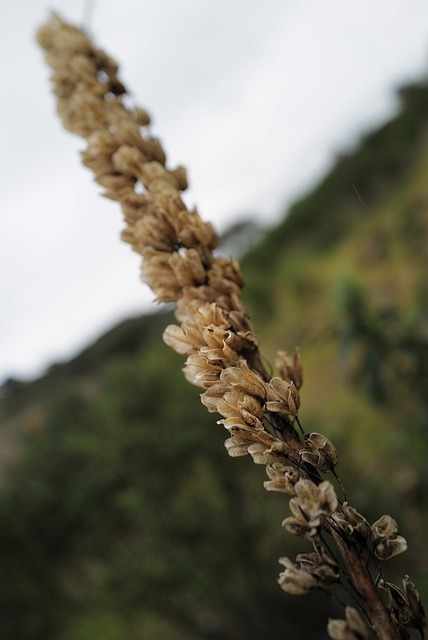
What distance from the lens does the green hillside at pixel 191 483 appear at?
12.1 ft

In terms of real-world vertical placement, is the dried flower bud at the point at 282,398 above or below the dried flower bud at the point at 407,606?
above

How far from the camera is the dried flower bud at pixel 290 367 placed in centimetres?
57

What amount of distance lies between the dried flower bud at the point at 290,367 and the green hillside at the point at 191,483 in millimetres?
2249

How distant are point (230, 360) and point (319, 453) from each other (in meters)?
0.15

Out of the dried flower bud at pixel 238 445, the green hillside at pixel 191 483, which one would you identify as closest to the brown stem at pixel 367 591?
→ the dried flower bud at pixel 238 445

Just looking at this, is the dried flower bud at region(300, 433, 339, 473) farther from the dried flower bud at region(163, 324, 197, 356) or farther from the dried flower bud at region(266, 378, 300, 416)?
the dried flower bud at region(163, 324, 197, 356)

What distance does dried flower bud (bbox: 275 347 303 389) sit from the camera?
571 mm

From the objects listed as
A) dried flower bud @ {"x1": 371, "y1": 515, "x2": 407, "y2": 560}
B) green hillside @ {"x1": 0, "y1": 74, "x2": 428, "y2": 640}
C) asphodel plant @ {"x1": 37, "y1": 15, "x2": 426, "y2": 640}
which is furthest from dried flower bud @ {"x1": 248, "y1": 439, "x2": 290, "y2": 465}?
green hillside @ {"x1": 0, "y1": 74, "x2": 428, "y2": 640}

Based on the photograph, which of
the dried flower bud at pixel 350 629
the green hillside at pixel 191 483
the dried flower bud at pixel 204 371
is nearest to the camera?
the dried flower bud at pixel 350 629

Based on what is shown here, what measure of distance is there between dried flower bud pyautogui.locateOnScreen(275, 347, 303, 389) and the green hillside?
7.38ft

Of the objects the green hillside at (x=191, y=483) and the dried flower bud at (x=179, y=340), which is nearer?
the dried flower bud at (x=179, y=340)

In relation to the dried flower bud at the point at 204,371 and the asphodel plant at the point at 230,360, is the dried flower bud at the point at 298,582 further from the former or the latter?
the dried flower bud at the point at 204,371

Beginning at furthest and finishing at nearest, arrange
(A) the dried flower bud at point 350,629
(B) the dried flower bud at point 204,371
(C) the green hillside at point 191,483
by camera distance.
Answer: (C) the green hillside at point 191,483, (B) the dried flower bud at point 204,371, (A) the dried flower bud at point 350,629

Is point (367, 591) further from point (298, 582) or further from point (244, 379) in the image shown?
point (244, 379)
